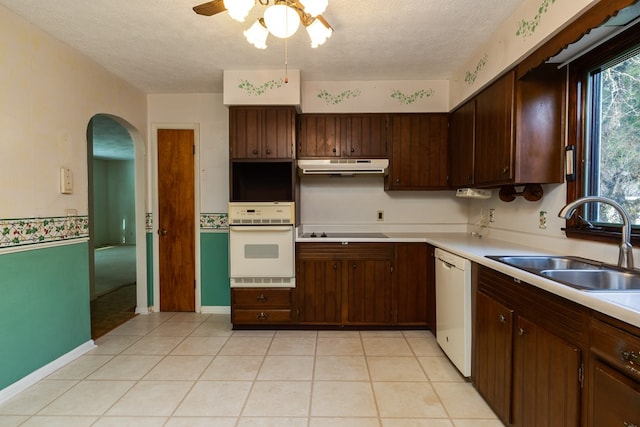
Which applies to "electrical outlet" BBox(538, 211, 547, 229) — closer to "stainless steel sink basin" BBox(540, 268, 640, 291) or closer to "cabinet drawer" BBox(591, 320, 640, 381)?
"stainless steel sink basin" BBox(540, 268, 640, 291)

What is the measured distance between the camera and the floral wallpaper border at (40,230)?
6.58 feet

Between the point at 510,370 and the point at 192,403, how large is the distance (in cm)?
180

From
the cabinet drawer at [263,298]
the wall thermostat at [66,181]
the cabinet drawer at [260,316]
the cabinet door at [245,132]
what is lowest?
the cabinet drawer at [260,316]

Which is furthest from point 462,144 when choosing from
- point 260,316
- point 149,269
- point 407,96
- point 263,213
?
point 149,269

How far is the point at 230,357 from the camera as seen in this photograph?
2.55 m

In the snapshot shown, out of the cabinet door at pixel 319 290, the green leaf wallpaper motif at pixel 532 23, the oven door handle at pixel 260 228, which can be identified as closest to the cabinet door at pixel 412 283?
the cabinet door at pixel 319 290

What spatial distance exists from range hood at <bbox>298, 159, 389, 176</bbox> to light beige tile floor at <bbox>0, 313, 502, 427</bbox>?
153 cm

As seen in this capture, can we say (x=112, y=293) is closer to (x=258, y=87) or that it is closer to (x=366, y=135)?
(x=258, y=87)

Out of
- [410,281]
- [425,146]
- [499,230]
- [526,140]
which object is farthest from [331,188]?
[526,140]

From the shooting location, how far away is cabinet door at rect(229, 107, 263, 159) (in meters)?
3.04

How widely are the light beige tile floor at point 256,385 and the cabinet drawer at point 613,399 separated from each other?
2.77 ft

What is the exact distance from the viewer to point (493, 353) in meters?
1.81

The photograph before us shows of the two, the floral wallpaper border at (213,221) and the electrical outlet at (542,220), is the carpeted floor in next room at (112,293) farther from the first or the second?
the electrical outlet at (542,220)

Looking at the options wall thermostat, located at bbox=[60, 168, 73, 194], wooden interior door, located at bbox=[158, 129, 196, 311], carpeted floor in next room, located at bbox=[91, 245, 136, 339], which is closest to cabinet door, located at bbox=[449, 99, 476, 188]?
wooden interior door, located at bbox=[158, 129, 196, 311]
